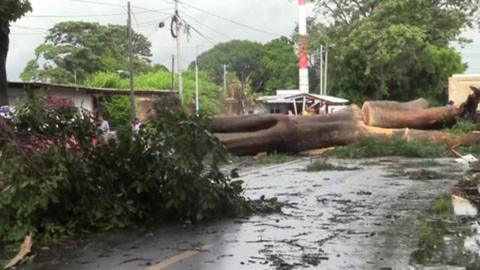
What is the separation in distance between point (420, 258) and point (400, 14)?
3795 centimetres

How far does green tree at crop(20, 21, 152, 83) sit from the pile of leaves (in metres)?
52.8

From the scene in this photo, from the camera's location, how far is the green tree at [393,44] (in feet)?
144

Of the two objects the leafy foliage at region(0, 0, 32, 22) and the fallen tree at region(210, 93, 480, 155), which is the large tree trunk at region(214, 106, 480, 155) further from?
the leafy foliage at region(0, 0, 32, 22)

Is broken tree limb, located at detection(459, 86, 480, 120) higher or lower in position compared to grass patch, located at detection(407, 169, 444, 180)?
higher

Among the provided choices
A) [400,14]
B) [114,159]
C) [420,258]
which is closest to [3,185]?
[114,159]

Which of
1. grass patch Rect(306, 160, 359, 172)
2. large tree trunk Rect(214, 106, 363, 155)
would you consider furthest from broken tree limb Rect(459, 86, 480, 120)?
grass patch Rect(306, 160, 359, 172)

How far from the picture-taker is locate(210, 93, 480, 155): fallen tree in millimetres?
24031

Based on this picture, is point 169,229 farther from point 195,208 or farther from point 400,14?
point 400,14

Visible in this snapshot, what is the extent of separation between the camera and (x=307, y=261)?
731 centimetres

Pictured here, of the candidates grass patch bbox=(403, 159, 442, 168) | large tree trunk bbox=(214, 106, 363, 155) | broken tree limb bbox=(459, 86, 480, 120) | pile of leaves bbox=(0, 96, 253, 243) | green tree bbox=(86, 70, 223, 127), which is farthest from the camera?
green tree bbox=(86, 70, 223, 127)

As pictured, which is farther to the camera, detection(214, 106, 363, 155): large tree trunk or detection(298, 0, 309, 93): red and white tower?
detection(298, 0, 309, 93): red and white tower

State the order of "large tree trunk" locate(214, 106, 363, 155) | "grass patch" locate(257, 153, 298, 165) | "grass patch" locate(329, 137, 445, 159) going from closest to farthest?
"grass patch" locate(257, 153, 298, 165) < "large tree trunk" locate(214, 106, 363, 155) < "grass patch" locate(329, 137, 445, 159)

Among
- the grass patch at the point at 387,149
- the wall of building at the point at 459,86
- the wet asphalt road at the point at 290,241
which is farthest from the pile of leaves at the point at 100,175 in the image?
the wall of building at the point at 459,86

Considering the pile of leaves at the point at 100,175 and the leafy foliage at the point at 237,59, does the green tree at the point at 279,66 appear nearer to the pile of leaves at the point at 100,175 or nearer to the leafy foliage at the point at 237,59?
the leafy foliage at the point at 237,59
